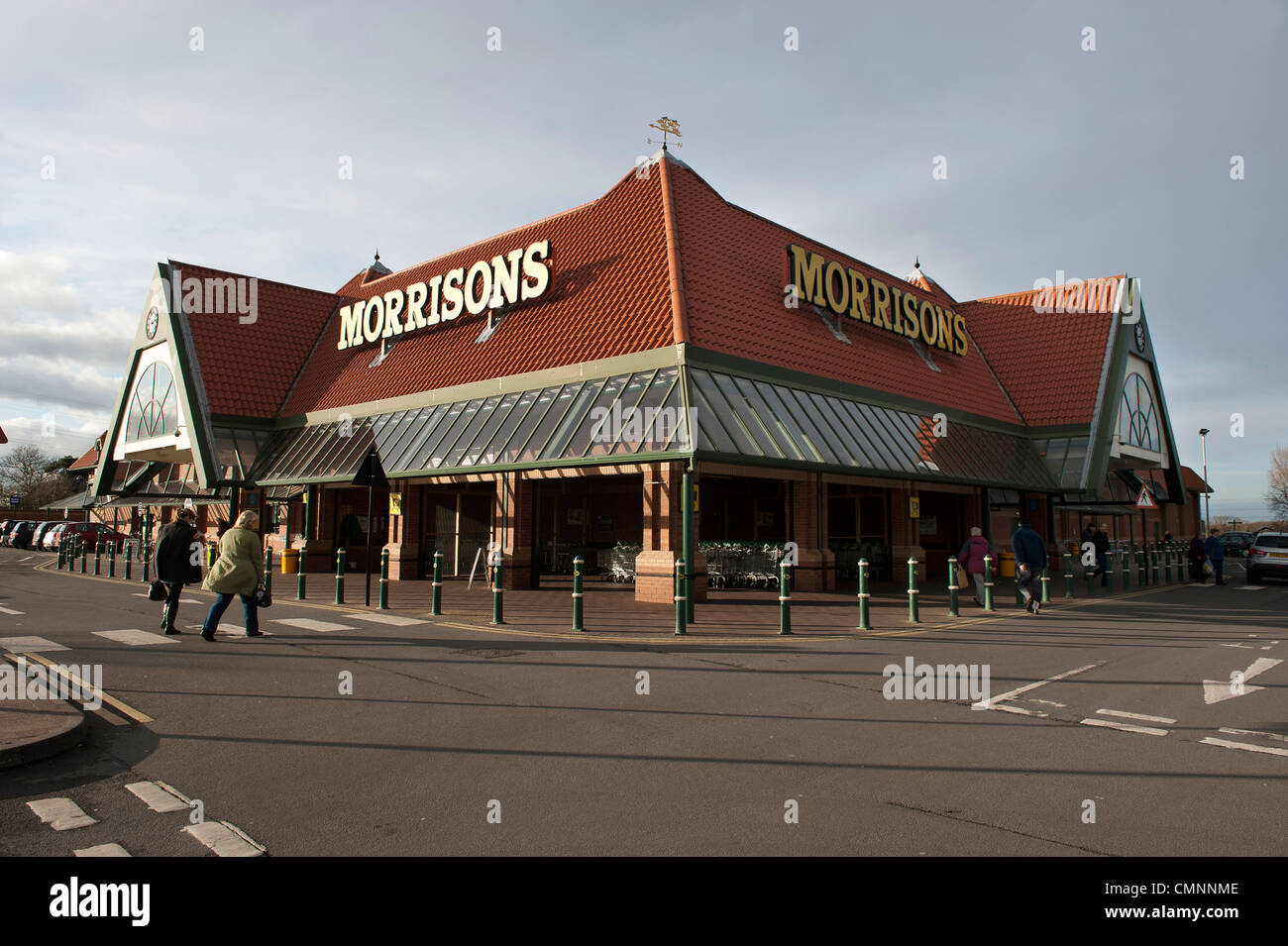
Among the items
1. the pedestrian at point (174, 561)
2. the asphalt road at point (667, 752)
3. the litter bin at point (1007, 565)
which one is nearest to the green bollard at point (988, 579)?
the asphalt road at point (667, 752)

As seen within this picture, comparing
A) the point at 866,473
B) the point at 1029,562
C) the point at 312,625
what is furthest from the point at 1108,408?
the point at 312,625

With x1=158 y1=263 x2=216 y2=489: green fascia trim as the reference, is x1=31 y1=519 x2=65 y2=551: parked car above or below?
below

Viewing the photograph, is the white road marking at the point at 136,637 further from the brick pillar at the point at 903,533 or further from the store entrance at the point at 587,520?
the brick pillar at the point at 903,533

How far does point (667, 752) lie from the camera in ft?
21.2

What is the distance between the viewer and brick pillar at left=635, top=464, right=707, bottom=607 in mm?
17375

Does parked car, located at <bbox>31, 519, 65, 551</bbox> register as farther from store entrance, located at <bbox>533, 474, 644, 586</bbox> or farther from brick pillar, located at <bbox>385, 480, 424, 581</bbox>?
store entrance, located at <bbox>533, 474, 644, 586</bbox>

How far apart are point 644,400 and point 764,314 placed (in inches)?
222

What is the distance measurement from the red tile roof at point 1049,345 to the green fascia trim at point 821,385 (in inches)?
102

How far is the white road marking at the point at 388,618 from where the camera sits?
14469 millimetres

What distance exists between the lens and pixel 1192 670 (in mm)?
10289

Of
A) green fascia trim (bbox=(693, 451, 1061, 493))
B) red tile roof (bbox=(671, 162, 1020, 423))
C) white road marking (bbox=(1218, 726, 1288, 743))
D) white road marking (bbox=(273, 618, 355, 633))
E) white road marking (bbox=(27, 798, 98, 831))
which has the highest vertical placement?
red tile roof (bbox=(671, 162, 1020, 423))

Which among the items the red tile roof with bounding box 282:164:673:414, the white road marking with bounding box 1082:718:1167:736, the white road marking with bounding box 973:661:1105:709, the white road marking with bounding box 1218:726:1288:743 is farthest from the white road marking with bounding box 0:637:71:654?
the white road marking with bounding box 1218:726:1288:743

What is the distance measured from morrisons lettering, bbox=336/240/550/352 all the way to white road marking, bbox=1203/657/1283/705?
1816 cm

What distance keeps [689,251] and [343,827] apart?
57.9ft
